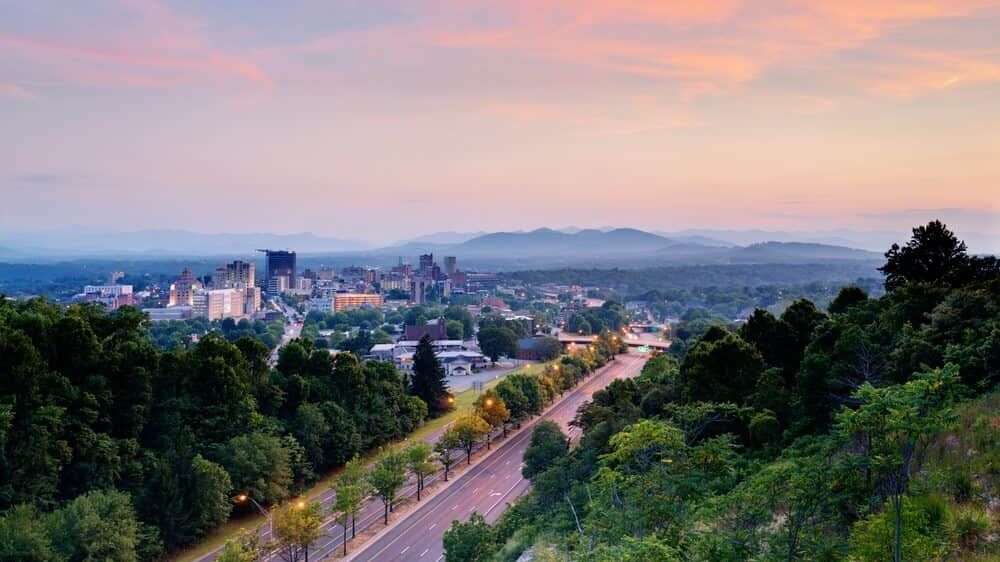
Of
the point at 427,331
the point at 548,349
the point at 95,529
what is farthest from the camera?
the point at 427,331

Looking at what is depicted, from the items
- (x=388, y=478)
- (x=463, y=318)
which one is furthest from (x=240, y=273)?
(x=388, y=478)

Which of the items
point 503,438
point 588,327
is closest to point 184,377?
point 503,438

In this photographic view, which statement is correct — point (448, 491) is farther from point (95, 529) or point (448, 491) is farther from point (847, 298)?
point (847, 298)

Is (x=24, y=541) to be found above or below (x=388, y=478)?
above

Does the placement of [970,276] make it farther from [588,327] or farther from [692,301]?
[692,301]

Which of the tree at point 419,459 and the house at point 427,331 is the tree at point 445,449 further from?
the house at point 427,331

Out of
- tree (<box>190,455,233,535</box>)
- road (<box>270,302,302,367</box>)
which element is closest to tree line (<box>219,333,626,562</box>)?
tree (<box>190,455,233,535</box>)
